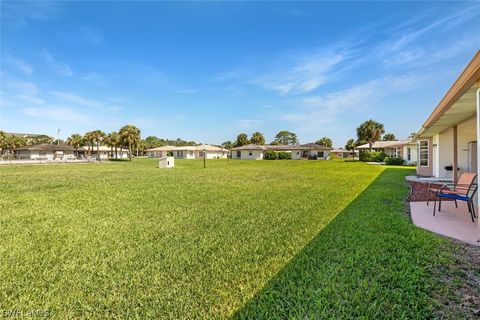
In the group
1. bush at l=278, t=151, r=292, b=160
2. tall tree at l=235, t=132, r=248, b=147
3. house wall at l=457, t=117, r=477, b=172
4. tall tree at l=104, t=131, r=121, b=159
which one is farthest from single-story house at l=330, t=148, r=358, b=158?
house wall at l=457, t=117, r=477, b=172

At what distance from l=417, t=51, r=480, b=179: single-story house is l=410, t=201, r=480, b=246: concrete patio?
1881 mm

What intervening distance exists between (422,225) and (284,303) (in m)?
4.48

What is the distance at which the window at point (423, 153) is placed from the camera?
17541 mm

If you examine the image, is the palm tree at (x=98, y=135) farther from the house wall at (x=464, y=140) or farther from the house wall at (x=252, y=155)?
the house wall at (x=464, y=140)

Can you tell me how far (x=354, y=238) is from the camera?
15.6ft

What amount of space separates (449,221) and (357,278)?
4.24 metres

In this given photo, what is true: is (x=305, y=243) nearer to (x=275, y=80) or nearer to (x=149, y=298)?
(x=149, y=298)

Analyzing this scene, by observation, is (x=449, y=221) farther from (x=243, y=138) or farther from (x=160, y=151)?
(x=160, y=151)

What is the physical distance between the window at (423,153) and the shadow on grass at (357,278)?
15.3m

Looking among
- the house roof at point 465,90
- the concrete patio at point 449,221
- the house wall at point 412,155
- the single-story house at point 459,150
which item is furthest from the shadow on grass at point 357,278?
the house wall at point 412,155

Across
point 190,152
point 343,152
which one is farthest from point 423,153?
point 343,152

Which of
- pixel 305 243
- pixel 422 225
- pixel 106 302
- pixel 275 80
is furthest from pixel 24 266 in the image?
pixel 275 80

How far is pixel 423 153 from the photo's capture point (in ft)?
58.7

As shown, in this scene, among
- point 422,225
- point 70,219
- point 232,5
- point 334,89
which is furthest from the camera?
point 334,89
